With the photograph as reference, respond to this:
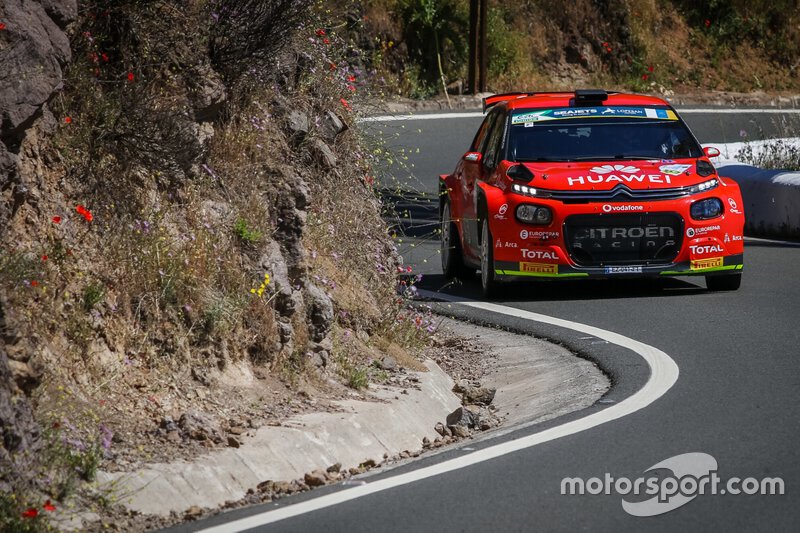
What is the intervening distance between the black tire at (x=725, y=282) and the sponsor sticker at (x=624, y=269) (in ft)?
2.99

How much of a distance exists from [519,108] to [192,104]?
458 cm

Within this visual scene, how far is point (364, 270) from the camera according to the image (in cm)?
1003

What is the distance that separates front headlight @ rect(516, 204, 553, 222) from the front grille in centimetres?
16

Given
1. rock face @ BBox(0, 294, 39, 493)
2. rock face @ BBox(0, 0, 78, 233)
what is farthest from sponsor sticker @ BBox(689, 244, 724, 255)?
rock face @ BBox(0, 294, 39, 493)

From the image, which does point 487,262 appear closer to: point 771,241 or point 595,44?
point 771,241

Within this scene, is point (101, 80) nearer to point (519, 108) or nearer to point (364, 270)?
point (364, 270)

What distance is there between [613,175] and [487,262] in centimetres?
132

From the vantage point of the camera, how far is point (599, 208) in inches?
460

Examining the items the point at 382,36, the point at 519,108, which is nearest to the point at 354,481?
the point at 519,108

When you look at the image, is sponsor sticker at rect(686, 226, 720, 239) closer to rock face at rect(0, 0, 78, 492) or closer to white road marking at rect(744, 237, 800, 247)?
white road marking at rect(744, 237, 800, 247)

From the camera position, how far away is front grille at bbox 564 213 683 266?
11758 millimetres

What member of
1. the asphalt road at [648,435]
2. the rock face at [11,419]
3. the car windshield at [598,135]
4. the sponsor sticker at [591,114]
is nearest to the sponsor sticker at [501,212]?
the car windshield at [598,135]

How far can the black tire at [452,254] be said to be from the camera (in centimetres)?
1345

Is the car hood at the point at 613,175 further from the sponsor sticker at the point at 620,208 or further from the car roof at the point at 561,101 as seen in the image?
the car roof at the point at 561,101
